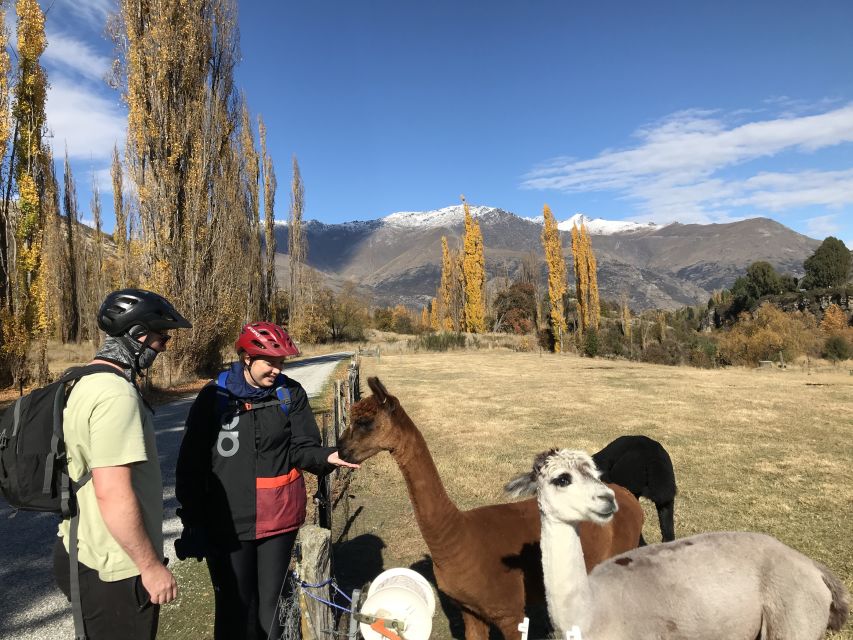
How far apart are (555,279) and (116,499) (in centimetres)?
4068

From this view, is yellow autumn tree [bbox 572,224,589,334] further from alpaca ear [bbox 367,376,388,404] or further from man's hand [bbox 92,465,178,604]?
man's hand [bbox 92,465,178,604]

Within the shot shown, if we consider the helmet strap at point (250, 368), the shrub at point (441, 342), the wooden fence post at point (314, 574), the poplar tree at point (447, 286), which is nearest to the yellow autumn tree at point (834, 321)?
the shrub at point (441, 342)

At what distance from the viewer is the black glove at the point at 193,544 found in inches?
93.4

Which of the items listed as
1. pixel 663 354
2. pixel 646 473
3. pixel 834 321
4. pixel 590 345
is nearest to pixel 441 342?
pixel 590 345

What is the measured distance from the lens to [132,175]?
50.9ft

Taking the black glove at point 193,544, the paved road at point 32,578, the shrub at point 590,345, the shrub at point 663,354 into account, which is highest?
the black glove at point 193,544

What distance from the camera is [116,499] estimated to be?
5.15 feet

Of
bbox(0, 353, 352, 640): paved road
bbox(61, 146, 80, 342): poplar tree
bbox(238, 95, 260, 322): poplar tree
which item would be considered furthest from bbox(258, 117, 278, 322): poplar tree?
bbox(0, 353, 352, 640): paved road

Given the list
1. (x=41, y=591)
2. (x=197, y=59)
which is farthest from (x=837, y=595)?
(x=197, y=59)

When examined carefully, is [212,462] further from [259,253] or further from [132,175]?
[259,253]

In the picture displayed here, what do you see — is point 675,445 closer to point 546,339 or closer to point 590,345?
point 590,345

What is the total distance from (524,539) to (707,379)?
20294mm

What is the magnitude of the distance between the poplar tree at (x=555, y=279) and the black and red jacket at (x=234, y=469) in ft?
128

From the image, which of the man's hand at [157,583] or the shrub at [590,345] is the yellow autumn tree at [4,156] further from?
the shrub at [590,345]
